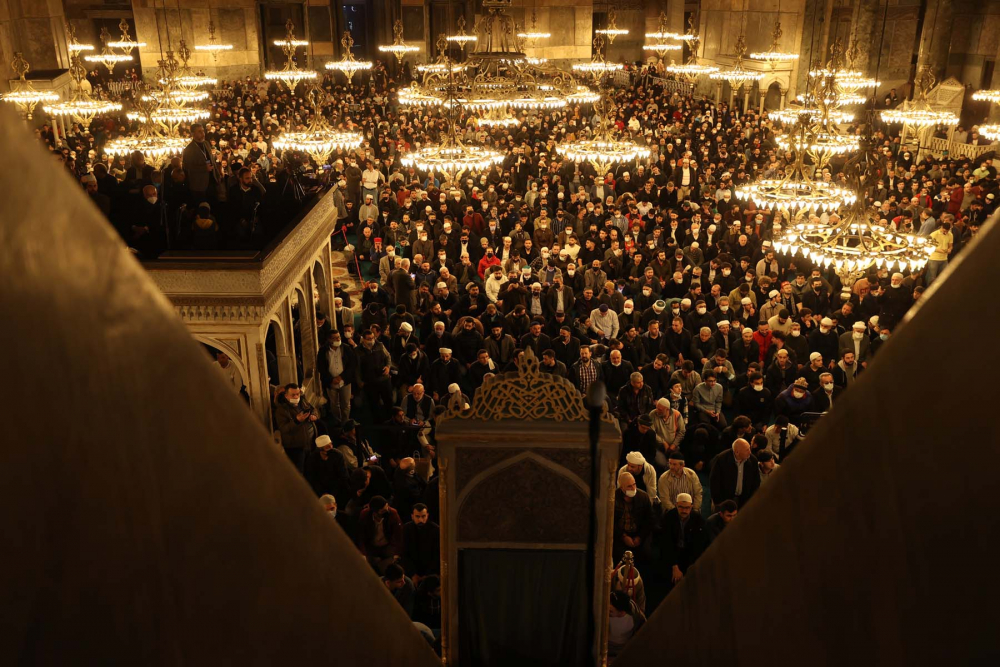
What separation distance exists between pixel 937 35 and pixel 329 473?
22661 mm

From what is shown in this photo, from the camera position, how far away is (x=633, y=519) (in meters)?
6.18

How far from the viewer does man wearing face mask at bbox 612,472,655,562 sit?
20.2ft

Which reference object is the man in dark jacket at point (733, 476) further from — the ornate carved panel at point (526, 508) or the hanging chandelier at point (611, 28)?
the hanging chandelier at point (611, 28)

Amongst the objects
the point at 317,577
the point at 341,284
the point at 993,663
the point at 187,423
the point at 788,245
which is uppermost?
the point at 187,423

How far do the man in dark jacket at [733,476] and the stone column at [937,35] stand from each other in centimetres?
2038

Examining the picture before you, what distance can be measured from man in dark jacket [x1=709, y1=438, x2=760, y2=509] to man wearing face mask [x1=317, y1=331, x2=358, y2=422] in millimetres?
3828

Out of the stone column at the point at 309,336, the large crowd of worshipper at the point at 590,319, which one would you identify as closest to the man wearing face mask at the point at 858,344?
the large crowd of worshipper at the point at 590,319

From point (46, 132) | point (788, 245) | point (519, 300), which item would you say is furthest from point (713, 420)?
point (46, 132)

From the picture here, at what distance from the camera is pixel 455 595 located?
4055 mm

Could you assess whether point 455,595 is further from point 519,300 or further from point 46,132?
point 46,132

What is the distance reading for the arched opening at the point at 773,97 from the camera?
85.9 ft

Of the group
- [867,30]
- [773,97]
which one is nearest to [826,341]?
[867,30]

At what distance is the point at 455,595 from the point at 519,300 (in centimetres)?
624

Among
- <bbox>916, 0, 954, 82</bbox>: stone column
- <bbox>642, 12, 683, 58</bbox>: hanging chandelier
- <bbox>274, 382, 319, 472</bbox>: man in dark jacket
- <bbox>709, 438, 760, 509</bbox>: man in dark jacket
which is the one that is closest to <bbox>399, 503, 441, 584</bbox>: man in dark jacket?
<bbox>274, 382, 319, 472</bbox>: man in dark jacket
